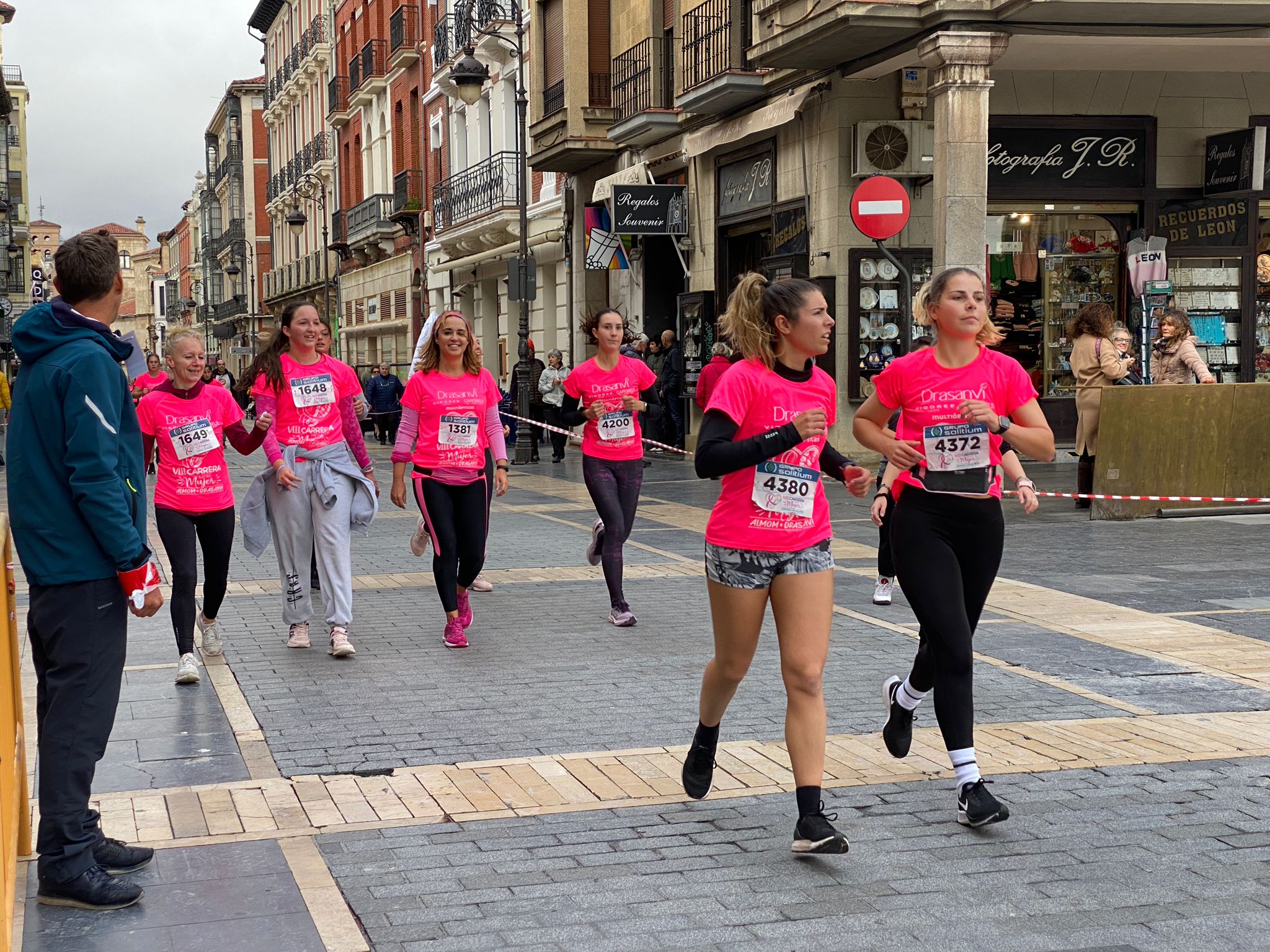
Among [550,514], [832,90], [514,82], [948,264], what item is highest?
[514,82]

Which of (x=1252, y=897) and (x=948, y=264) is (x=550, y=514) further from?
(x=1252, y=897)

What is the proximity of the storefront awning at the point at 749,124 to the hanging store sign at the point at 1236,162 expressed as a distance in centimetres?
513

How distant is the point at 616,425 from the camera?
9.08m

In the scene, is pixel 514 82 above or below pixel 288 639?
above

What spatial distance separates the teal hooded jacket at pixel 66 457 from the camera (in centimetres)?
416

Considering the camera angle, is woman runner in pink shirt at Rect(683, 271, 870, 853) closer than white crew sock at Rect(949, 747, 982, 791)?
Yes

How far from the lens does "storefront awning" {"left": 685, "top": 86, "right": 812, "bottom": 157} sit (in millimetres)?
19766

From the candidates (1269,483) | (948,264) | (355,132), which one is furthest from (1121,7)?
(355,132)

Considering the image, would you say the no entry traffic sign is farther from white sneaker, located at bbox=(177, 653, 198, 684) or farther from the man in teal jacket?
the man in teal jacket

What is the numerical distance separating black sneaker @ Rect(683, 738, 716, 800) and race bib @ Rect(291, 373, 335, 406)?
3.82 m

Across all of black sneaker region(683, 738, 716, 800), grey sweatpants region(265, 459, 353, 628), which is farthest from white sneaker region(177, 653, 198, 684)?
black sneaker region(683, 738, 716, 800)

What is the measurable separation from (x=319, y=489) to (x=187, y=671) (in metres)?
1.30

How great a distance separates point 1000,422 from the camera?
491cm

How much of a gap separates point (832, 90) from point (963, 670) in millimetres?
15332
